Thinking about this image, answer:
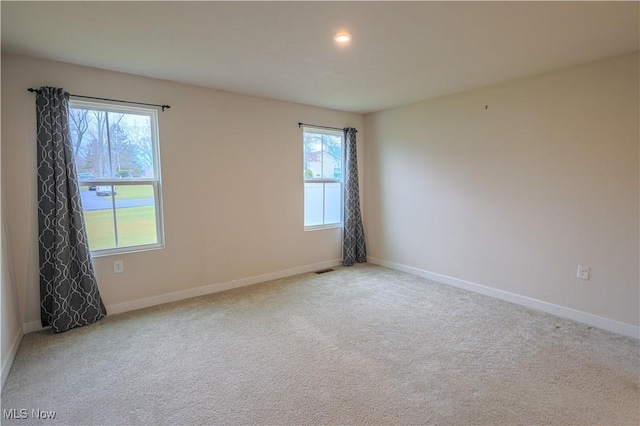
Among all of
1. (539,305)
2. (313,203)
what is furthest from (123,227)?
(539,305)

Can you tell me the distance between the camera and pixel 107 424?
1718 mm

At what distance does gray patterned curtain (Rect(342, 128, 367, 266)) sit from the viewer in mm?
4781

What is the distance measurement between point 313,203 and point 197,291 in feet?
6.34

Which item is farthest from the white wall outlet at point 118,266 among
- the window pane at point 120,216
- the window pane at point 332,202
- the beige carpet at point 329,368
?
the window pane at point 332,202

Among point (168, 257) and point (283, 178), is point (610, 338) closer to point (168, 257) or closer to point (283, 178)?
point (283, 178)

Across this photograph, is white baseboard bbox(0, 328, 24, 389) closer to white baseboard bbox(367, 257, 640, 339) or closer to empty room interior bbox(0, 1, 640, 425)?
empty room interior bbox(0, 1, 640, 425)

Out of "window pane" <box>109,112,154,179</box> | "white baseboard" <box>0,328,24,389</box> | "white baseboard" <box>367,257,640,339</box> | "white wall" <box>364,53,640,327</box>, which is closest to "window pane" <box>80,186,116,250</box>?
"window pane" <box>109,112,154,179</box>

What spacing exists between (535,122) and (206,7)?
306 centimetres

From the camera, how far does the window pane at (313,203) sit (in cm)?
455

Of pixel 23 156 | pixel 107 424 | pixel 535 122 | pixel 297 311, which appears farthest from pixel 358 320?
pixel 23 156

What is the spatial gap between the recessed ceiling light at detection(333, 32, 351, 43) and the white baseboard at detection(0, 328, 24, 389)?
3.12 m

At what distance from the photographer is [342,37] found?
89.7 inches

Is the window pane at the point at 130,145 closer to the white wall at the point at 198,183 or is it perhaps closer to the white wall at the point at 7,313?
the white wall at the point at 198,183

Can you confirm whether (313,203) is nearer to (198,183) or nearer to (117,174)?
(198,183)
